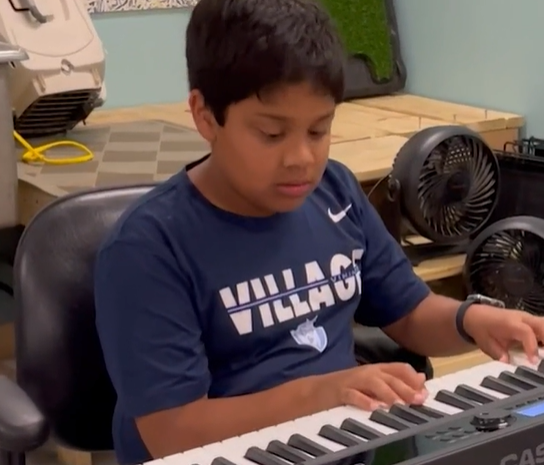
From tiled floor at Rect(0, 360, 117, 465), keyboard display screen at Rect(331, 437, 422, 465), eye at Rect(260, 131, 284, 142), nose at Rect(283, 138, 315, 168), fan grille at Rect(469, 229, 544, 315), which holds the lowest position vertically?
tiled floor at Rect(0, 360, 117, 465)

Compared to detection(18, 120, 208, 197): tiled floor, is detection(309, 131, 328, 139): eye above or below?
above

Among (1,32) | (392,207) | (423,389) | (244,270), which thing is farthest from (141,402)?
(1,32)

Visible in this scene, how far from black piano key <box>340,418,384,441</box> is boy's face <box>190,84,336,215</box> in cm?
32

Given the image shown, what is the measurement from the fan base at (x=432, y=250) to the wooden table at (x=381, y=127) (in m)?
0.03

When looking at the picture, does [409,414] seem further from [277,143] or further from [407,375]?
[277,143]

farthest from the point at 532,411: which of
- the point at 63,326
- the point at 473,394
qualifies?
the point at 63,326

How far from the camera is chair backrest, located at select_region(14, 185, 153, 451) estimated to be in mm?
1229

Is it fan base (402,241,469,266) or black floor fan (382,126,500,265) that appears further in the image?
fan base (402,241,469,266)

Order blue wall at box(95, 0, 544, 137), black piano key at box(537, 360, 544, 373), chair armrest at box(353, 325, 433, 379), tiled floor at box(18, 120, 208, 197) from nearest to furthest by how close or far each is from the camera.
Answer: black piano key at box(537, 360, 544, 373) → chair armrest at box(353, 325, 433, 379) → tiled floor at box(18, 120, 208, 197) → blue wall at box(95, 0, 544, 137)

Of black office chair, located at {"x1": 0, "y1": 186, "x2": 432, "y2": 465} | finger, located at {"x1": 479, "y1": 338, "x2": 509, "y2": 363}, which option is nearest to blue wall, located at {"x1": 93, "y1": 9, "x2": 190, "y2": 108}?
black office chair, located at {"x1": 0, "y1": 186, "x2": 432, "y2": 465}

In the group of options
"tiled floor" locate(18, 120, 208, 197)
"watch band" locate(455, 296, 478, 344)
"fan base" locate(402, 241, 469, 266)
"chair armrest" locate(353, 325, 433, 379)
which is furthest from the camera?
"fan base" locate(402, 241, 469, 266)

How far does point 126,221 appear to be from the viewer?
1102mm

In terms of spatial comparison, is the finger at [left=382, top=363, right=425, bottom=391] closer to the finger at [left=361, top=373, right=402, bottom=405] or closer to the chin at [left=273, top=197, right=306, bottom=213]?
the finger at [left=361, top=373, right=402, bottom=405]

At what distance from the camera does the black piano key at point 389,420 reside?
804 mm
